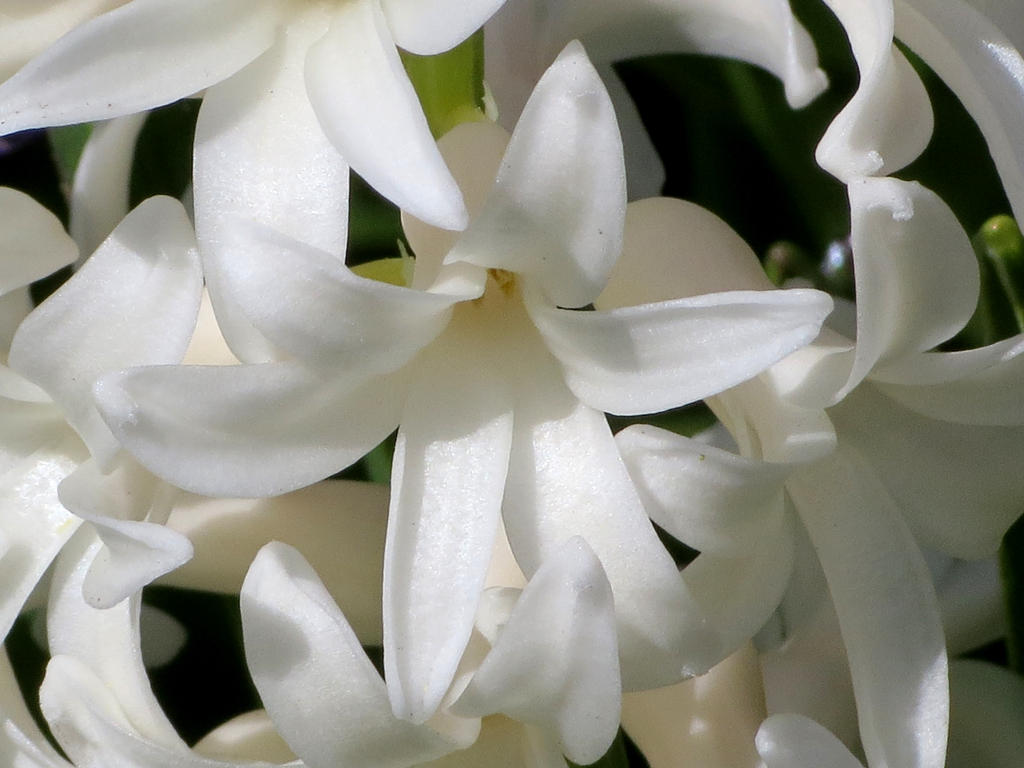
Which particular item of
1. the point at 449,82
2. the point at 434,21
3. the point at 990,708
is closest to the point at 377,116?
the point at 434,21

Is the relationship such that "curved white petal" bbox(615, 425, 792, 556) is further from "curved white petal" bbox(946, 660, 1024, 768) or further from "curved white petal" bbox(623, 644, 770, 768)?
"curved white petal" bbox(946, 660, 1024, 768)

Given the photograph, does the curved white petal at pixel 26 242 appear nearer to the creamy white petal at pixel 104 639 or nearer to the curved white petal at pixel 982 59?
the creamy white petal at pixel 104 639

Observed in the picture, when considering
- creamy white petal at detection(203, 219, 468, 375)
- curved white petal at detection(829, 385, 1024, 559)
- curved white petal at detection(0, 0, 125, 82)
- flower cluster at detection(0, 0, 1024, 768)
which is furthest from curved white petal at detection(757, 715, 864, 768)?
curved white petal at detection(0, 0, 125, 82)

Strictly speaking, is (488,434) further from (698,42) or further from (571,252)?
(698,42)

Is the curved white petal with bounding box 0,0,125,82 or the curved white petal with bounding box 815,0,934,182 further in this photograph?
the curved white petal with bounding box 0,0,125,82

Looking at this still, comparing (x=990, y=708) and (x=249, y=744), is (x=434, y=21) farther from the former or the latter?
(x=990, y=708)

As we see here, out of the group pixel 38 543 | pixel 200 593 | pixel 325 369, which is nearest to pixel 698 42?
pixel 325 369
